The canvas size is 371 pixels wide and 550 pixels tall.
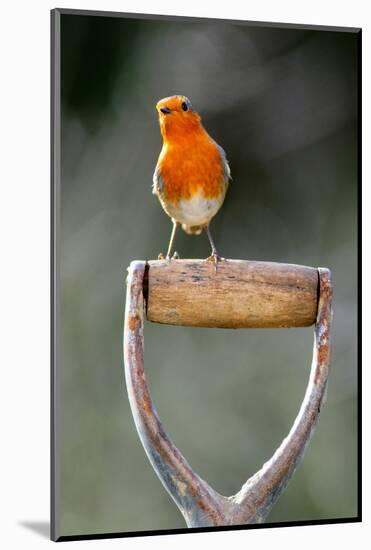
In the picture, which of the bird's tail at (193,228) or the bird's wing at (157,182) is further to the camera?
the bird's tail at (193,228)

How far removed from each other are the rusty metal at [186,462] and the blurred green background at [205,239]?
281 millimetres

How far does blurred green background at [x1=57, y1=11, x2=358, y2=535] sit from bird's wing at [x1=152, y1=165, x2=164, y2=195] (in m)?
0.12

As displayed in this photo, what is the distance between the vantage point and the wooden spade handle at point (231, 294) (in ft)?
8.99

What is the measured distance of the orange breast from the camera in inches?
115

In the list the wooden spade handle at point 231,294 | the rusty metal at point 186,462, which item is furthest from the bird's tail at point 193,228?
the rusty metal at point 186,462

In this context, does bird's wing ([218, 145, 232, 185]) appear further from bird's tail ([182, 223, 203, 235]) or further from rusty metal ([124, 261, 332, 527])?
rusty metal ([124, 261, 332, 527])

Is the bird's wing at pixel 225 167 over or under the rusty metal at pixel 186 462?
over

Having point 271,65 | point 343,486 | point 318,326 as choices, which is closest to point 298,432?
point 318,326

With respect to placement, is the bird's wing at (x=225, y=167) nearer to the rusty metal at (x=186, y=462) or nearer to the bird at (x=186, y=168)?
the bird at (x=186, y=168)

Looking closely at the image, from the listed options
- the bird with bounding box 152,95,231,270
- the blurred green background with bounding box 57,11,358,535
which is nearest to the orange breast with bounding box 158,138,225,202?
the bird with bounding box 152,95,231,270

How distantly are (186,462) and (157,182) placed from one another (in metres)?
0.79

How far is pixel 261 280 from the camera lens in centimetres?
280

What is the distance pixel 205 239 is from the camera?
3.25 metres

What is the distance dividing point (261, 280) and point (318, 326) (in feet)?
0.63
